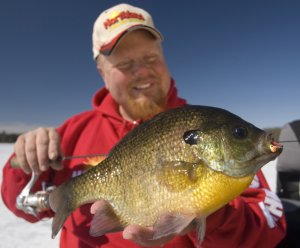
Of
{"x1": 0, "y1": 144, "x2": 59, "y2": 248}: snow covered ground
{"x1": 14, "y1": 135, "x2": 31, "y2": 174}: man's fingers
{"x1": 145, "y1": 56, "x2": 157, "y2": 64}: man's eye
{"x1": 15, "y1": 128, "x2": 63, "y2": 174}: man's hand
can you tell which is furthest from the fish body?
{"x1": 0, "y1": 144, "x2": 59, "y2": 248}: snow covered ground

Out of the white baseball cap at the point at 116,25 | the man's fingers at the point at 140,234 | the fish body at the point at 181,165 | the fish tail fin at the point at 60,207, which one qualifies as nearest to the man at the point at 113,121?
the white baseball cap at the point at 116,25

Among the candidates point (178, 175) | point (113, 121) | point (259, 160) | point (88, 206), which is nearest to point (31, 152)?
point (88, 206)

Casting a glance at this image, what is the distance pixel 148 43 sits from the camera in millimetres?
2555

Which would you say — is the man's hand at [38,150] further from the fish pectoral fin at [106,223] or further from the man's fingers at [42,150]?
the fish pectoral fin at [106,223]

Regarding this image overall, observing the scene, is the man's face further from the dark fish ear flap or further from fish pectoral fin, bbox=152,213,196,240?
fish pectoral fin, bbox=152,213,196,240

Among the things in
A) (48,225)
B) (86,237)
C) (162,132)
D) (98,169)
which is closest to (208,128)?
(162,132)

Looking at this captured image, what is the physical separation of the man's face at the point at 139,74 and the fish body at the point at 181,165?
3.66ft

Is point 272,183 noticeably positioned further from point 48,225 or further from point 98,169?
point 98,169

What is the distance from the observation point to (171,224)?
1.21 meters

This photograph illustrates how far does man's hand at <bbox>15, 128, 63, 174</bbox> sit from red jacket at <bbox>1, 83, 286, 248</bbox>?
0.38 metres

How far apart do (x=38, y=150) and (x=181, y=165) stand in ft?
3.45

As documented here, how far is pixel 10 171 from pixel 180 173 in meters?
1.68

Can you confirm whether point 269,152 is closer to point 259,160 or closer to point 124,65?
point 259,160

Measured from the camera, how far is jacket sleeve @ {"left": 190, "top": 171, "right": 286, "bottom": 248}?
155 cm
